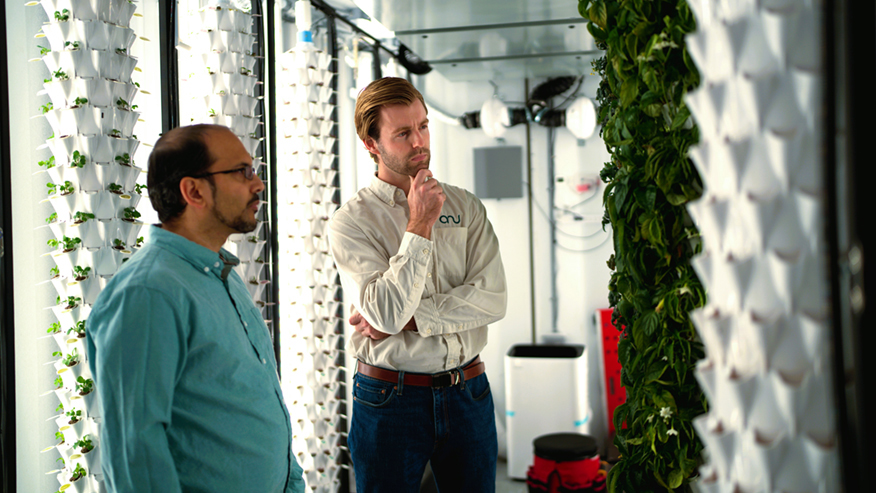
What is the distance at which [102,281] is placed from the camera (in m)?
1.66

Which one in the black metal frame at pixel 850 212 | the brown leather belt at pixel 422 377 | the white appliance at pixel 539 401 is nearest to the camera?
the black metal frame at pixel 850 212

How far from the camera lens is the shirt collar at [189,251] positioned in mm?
1287

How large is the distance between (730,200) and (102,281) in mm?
1496

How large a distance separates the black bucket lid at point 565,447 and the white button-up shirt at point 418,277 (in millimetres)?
1909

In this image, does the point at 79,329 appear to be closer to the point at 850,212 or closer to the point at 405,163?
the point at 405,163

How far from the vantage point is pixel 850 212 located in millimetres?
673

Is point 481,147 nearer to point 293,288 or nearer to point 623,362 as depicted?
point 293,288

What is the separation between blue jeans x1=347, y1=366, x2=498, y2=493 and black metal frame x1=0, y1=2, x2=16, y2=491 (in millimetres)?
800

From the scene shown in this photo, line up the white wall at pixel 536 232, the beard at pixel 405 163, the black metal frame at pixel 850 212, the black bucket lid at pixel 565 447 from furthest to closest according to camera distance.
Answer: the white wall at pixel 536 232, the black bucket lid at pixel 565 447, the beard at pixel 405 163, the black metal frame at pixel 850 212

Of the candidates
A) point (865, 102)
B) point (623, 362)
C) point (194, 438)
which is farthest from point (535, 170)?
point (865, 102)

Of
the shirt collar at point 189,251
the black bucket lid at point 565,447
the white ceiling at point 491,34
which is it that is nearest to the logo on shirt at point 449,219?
the shirt collar at point 189,251

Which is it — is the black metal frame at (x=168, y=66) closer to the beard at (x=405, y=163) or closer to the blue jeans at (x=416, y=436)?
the beard at (x=405, y=163)

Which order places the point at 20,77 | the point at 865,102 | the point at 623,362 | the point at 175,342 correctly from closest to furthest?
the point at 865,102, the point at 175,342, the point at 623,362, the point at 20,77

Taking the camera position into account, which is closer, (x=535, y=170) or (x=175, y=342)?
(x=175, y=342)
